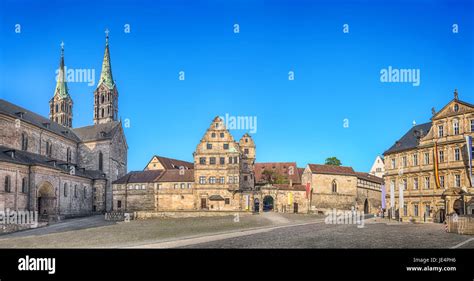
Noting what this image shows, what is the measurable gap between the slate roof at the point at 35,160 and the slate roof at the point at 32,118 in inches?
190

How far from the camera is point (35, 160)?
186 feet

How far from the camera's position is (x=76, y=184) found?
220ft

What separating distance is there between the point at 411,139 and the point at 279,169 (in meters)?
30.4

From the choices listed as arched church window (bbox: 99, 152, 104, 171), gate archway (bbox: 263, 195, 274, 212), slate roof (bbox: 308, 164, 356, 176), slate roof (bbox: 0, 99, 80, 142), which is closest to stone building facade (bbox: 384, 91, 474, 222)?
slate roof (bbox: 308, 164, 356, 176)

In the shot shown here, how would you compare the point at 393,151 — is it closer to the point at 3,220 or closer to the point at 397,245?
the point at 397,245

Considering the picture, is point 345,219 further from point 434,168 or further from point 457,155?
point 457,155

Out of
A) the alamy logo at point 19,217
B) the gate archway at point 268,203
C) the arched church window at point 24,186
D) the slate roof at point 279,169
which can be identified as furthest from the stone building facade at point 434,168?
the arched church window at point 24,186

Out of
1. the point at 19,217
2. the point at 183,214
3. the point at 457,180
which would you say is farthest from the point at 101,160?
the point at 457,180

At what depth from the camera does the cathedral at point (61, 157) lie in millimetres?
51888

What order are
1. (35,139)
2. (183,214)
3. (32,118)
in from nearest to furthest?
1. (183,214)
2. (35,139)
3. (32,118)

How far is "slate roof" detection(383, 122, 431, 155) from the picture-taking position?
5447cm

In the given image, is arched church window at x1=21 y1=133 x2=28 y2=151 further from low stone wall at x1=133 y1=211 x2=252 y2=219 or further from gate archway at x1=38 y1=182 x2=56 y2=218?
low stone wall at x1=133 y1=211 x2=252 y2=219

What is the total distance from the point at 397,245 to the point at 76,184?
54.0m
